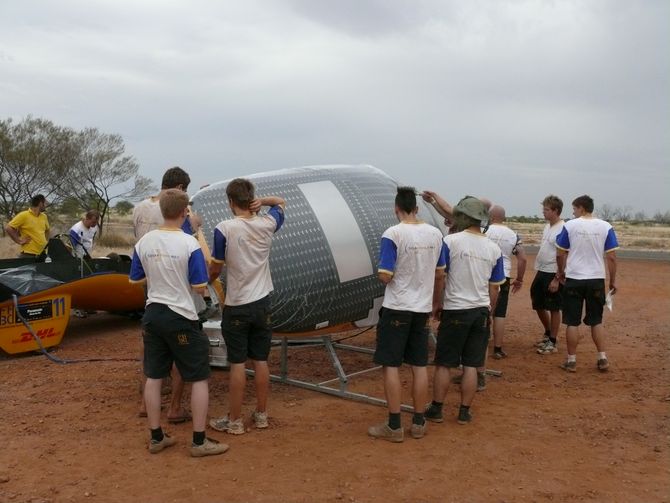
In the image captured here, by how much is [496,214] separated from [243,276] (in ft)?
11.9

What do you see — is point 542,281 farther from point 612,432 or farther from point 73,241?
point 73,241

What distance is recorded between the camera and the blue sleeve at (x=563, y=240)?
21.6ft

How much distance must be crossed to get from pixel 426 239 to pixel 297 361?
10.1 feet

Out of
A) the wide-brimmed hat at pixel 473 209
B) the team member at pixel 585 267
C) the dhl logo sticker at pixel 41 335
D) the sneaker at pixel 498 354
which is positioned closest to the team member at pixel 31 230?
the dhl logo sticker at pixel 41 335

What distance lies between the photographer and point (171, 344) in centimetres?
416

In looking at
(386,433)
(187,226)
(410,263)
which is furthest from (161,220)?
(386,433)

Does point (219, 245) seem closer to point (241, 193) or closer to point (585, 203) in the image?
point (241, 193)

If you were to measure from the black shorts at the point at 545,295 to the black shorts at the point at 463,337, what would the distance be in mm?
2747

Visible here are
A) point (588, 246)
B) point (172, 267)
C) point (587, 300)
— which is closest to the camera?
point (172, 267)

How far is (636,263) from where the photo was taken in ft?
66.0

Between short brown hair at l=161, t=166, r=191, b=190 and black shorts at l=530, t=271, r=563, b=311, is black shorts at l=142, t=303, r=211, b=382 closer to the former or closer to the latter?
short brown hair at l=161, t=166, r=191, b=190

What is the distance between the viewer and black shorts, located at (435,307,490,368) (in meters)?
4.80

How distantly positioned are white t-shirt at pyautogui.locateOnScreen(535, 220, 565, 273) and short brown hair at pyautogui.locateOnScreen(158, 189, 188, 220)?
4704 mm

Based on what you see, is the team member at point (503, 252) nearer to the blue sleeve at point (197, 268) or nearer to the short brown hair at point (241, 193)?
the short brown hair at point (241, 193)
